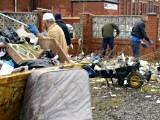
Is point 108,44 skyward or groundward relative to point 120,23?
groundward

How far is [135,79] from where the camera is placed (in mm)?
12281

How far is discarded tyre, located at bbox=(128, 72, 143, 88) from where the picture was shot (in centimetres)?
1229

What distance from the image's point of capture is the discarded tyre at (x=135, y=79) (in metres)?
12.3

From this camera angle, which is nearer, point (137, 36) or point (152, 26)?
point (137, 36)

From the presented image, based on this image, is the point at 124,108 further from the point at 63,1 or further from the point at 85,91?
the point at 63,1

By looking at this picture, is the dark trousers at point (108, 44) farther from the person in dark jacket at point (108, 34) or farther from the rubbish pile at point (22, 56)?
the rubbish pile at point (22, 56)

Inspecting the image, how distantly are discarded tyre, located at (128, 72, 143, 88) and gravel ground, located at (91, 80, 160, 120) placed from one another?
0.14m

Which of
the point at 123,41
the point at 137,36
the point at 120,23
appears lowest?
the point at 123,41

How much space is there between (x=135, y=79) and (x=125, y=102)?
1.82m

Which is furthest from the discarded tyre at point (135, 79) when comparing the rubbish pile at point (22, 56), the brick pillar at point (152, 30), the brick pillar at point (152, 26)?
the brick pillar at point (152, 26)

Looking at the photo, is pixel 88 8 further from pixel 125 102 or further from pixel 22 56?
pixel 22 56

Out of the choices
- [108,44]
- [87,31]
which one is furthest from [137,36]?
[87,31]

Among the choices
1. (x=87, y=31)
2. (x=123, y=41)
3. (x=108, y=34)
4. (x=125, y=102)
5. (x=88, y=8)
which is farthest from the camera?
(x=88, y=8)

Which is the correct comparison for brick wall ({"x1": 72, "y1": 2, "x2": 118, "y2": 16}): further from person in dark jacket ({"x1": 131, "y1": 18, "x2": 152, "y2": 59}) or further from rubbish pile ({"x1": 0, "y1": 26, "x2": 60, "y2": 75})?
rubbish pile ({"x1": 0, "y1": 26, "x2": 60, "y2": 75})
